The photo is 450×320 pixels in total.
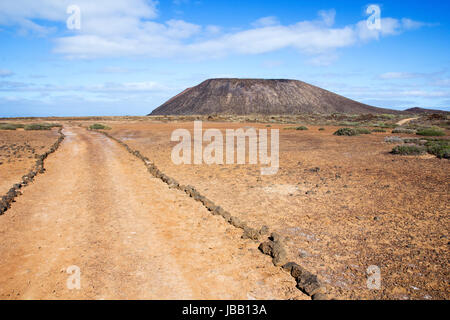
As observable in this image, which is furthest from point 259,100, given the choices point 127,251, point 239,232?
point 127,251

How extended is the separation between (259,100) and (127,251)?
13593 centimetres

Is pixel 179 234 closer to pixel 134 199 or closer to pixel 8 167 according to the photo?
pixel 134 199

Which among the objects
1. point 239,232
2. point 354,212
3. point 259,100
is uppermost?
point 259,100

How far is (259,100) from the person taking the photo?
448 ft

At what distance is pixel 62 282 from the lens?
13.9ft

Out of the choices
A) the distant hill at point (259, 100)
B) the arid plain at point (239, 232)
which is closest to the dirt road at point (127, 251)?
the arid plain at point (239, 232)

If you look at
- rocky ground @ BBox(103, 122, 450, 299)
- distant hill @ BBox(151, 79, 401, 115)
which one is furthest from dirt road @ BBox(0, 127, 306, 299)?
distant hill @ BBox(151, 79, 401, 115)

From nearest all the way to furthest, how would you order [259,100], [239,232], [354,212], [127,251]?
[127,251] < [239,232] < [354,212] < [259,100]

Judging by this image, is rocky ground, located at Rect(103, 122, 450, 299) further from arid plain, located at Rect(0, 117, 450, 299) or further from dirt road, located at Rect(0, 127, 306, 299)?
dirt road, located at Rect(0, 127, 306, 299)

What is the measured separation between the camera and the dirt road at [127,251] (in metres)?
4.11

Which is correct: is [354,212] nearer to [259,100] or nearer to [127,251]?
[127,251]

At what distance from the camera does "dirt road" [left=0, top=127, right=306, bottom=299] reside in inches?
162

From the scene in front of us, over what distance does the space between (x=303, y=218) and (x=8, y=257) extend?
19.6ft
